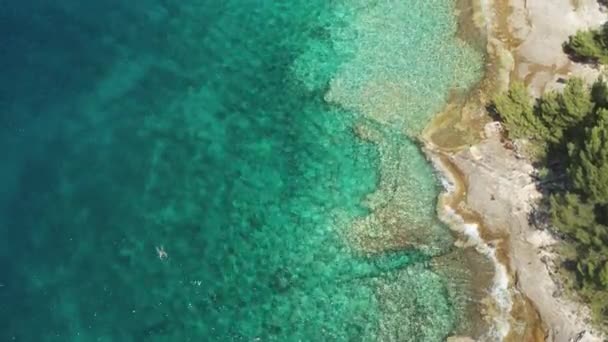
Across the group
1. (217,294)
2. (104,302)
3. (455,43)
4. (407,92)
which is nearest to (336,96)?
(407,92)

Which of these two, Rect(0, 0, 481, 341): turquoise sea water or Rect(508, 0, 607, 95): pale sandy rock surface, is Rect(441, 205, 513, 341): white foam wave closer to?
Rect(0, 0, 481, 341): turquoise sea water

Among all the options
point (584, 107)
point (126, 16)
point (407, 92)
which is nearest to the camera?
point (584, 107)

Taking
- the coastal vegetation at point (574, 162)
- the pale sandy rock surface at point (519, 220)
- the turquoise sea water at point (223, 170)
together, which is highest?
the coastal vegetation at point (574, 162)

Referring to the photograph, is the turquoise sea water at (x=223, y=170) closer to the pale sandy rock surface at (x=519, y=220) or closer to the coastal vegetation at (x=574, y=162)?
the pale sandy rock surface at (x=519, y=220)

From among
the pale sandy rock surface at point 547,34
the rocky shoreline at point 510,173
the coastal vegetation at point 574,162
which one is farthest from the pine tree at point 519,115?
the pale sandy rock surface at point 547,34

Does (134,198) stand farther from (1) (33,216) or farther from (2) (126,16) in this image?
(2) (126,16)

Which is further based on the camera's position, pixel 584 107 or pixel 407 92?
pixel 407 92

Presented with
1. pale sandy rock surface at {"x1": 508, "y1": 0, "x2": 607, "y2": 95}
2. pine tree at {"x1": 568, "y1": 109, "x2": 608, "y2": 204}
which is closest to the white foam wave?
pine tree at {"x1": 568, "y1": 109, "x2": 608, "y2": 204}
